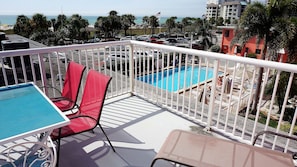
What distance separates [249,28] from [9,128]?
15569 mm

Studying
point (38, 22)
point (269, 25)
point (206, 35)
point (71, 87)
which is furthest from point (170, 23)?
point (71, 87)

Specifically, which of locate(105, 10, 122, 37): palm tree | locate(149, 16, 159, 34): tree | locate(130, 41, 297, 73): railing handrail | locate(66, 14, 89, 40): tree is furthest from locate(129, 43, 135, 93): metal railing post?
locate(149, 16, 159, 34): tree

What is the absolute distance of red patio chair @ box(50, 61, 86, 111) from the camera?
2.69 meters

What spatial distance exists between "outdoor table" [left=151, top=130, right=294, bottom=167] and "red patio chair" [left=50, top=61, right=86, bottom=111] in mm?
1532

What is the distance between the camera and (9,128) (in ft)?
4.91

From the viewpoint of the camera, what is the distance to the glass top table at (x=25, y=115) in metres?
→ 1.46

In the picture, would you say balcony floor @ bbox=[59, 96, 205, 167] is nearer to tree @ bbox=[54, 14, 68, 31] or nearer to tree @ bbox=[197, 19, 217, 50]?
tree @ bbox=[197, 19, 217, 50]

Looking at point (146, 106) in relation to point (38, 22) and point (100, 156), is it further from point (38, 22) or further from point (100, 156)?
point (38, 22)

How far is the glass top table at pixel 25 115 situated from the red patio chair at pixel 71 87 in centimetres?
58

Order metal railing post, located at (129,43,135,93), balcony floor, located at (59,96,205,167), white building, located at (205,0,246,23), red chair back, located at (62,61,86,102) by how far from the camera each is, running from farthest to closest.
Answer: white building, located at (205,0,246,23)
metal railing post, located at (129,43,135,93)
red chair back, located at (62,61,86,102)
balcony floor, located at (59,96,205,167)

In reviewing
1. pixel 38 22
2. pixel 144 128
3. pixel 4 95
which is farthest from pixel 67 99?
pixel 38 22

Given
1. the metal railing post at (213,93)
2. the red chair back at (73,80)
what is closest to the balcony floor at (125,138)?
the metal railing post at (213,93)

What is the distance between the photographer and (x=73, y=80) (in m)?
2.79

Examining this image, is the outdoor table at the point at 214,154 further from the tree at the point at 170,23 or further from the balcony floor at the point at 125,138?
the tree at the point at 170,23
